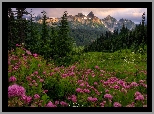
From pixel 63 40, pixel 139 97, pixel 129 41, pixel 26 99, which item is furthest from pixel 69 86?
pixel 129 41

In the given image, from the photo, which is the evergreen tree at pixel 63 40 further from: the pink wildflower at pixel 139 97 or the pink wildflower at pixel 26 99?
the pink wildflower at pixel 139 97

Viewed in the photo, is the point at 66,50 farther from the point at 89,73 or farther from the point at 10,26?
the point at 10,26

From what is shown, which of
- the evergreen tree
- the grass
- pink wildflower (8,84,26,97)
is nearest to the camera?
pink wildflower (8,84,26,97)

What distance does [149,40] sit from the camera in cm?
551

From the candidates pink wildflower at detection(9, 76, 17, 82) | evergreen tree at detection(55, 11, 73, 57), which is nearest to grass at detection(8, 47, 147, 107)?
pink wildflower at detection(9, 76, 17, 82)

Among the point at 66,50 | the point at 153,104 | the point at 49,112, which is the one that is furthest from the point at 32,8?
the point at 66,50

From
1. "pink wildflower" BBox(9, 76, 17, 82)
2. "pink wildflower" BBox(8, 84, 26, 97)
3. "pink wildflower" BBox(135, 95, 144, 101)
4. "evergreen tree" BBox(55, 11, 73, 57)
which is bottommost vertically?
"pink wildflower" BBox(135, 95, 144, 101)

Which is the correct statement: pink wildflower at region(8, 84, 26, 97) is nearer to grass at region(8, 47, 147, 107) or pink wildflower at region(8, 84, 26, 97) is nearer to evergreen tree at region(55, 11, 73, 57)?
grass at region(8, 47, 147, 107)

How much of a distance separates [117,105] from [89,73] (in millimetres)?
2155

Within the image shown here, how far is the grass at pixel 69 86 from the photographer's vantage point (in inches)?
212

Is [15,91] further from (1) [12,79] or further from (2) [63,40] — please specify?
(2) [63,40]

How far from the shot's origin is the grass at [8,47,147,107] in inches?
212

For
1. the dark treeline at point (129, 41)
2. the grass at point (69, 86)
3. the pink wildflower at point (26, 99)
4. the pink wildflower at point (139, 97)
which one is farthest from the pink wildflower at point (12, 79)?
the dark treeline at point (129, 41)

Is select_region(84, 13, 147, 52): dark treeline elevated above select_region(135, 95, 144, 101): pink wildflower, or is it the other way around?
select_region(84, 13, 147, 52): dark treeline
